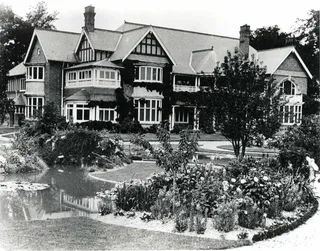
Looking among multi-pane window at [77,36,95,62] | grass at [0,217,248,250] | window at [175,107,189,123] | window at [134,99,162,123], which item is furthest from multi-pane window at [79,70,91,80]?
grass at [0,217,248,250]

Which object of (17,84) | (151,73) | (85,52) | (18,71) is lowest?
(17,84)

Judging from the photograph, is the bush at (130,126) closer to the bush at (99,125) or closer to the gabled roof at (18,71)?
the bush at (99,125)

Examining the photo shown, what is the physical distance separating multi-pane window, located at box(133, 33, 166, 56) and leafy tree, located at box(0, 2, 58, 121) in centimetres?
1351

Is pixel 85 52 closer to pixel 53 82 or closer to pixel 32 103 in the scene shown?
pixel 53 82

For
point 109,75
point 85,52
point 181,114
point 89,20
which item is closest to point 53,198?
point 109,75

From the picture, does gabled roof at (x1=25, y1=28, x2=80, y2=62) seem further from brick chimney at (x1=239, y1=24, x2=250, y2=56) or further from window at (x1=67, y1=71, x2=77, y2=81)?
brick chimney at (x1=239, y1=24, x2=250, y2=56)

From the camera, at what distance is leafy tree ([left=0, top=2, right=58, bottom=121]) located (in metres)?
47.5

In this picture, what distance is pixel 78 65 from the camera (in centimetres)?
4144

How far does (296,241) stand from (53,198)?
23.5 feet

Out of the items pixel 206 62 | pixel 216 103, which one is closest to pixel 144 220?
pixel 216 103

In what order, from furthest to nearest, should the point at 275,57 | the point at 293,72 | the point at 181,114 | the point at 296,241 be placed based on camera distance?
the point at 293,72, the point at 275,57, the point at 181,114, the point at 296,241

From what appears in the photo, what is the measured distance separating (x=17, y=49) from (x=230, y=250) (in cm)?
5362

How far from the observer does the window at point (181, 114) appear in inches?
1761

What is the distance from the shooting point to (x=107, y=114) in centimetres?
4016
